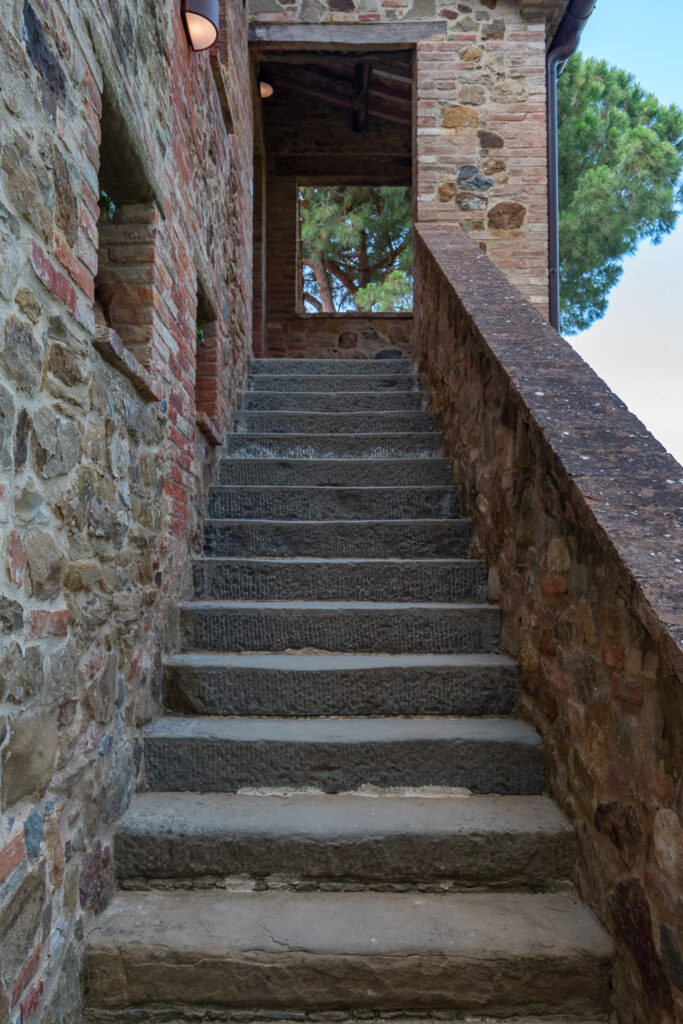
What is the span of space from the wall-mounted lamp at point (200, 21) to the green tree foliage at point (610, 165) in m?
6.76

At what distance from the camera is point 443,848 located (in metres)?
1.83

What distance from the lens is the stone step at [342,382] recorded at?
4.29 meters

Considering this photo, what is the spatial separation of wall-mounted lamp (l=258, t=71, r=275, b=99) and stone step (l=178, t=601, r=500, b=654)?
5.81 metres

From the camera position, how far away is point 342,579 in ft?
9.00

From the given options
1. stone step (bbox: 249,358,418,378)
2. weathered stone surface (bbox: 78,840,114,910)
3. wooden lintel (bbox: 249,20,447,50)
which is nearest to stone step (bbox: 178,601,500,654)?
weathered stone surface (bbox: 78,840,114,910)

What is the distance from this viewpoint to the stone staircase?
1594 millimetres

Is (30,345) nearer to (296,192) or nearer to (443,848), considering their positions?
(443,848)

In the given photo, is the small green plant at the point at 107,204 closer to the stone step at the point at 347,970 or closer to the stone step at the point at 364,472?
the stone step at the point at 364,472

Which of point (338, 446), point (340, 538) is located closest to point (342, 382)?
point (338, 446)

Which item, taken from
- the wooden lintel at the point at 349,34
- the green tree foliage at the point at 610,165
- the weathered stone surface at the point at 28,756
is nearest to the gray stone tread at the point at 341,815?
the weathered stone surface at the point at 28,756

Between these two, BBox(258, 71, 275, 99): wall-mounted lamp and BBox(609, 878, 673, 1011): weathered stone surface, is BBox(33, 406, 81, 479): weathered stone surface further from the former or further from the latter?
BBox(258, 71, 275, 99): wall-mounted lamp

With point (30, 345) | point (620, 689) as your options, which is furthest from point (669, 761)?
point (30, 345)

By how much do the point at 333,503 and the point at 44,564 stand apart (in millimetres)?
1952

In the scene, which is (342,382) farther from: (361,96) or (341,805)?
(361,96)
